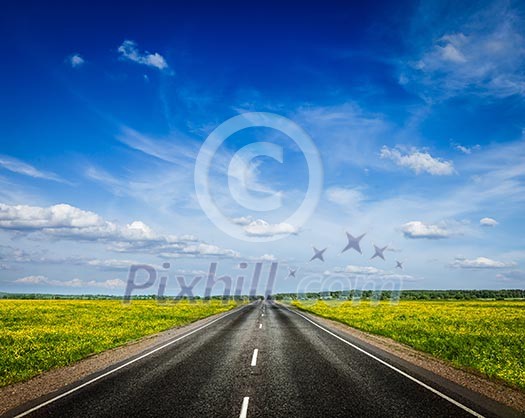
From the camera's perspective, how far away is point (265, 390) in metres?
8.80

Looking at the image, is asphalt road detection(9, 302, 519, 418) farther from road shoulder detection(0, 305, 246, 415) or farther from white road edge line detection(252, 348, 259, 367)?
road shoulder detection(0, 305, 246, 415)

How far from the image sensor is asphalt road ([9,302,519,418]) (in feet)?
24.3

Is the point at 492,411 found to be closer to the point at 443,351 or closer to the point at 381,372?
the point at 381,372

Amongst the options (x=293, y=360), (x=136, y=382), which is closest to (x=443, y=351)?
(x=293, y=360)

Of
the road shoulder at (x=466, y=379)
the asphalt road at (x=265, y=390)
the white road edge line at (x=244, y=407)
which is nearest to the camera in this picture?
the white road edge line at (x=244, y=407)

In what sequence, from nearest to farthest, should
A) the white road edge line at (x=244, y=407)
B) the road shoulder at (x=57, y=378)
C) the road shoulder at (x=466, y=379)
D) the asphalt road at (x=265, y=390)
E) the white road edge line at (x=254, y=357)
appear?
the white road edge line at (x=244, y=407)
the asphalt road at (x=265, y=390)
the road shoulder at (x=466, y=379)
the road shoulder at (x=57, y=378)
the white road edge line at (x=254, y=357)

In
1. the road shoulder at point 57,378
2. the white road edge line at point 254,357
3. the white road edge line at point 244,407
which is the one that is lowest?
the road shoulder at point 57,378

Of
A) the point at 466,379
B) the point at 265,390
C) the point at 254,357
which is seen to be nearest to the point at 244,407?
the point at 265,390

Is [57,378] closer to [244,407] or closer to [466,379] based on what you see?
[244,407]

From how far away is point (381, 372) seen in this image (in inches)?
432

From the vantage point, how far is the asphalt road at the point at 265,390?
740cm

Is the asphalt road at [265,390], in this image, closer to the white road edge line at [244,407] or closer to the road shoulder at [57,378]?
the white road edge line at [244,407]

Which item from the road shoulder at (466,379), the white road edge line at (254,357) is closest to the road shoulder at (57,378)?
the white road edge line at (254,357)

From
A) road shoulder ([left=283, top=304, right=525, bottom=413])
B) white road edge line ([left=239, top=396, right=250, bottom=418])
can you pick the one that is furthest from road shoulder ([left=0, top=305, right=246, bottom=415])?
road shoulder ([left=283, top=304, right=525, bottom=413])
